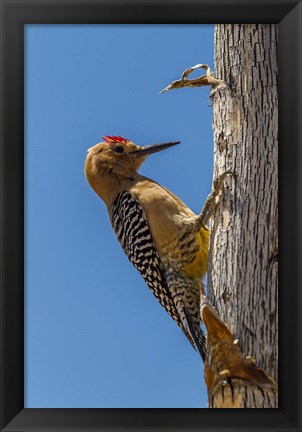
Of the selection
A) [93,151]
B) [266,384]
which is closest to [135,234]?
[93,151]

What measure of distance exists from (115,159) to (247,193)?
78.5 inches

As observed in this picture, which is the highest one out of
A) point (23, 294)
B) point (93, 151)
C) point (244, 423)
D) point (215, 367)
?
point (93, 151)

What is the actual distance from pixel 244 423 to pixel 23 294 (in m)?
1.59

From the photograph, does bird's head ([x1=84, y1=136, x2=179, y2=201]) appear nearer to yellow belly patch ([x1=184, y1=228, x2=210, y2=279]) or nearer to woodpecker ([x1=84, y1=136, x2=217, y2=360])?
woodpecker ([x1=84, y1=136, x2=217, y2=360])

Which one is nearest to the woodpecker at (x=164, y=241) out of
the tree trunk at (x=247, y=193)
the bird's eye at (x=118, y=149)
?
the bird's eye at (x=118, y=149)

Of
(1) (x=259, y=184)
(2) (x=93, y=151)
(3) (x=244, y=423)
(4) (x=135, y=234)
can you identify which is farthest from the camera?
(2) (x=93, y=151)

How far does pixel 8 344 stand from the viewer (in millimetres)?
4645

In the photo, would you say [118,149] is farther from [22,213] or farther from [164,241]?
[22,213]

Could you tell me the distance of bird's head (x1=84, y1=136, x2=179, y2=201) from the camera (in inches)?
262

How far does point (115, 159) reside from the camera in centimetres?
668

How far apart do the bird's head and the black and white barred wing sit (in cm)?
26

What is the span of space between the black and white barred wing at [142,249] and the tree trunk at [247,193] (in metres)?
0.95

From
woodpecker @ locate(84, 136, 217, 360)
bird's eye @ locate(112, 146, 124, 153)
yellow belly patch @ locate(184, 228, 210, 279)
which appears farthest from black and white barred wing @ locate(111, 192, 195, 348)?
bird's eye @ locate(112, 146, 124, 153)
